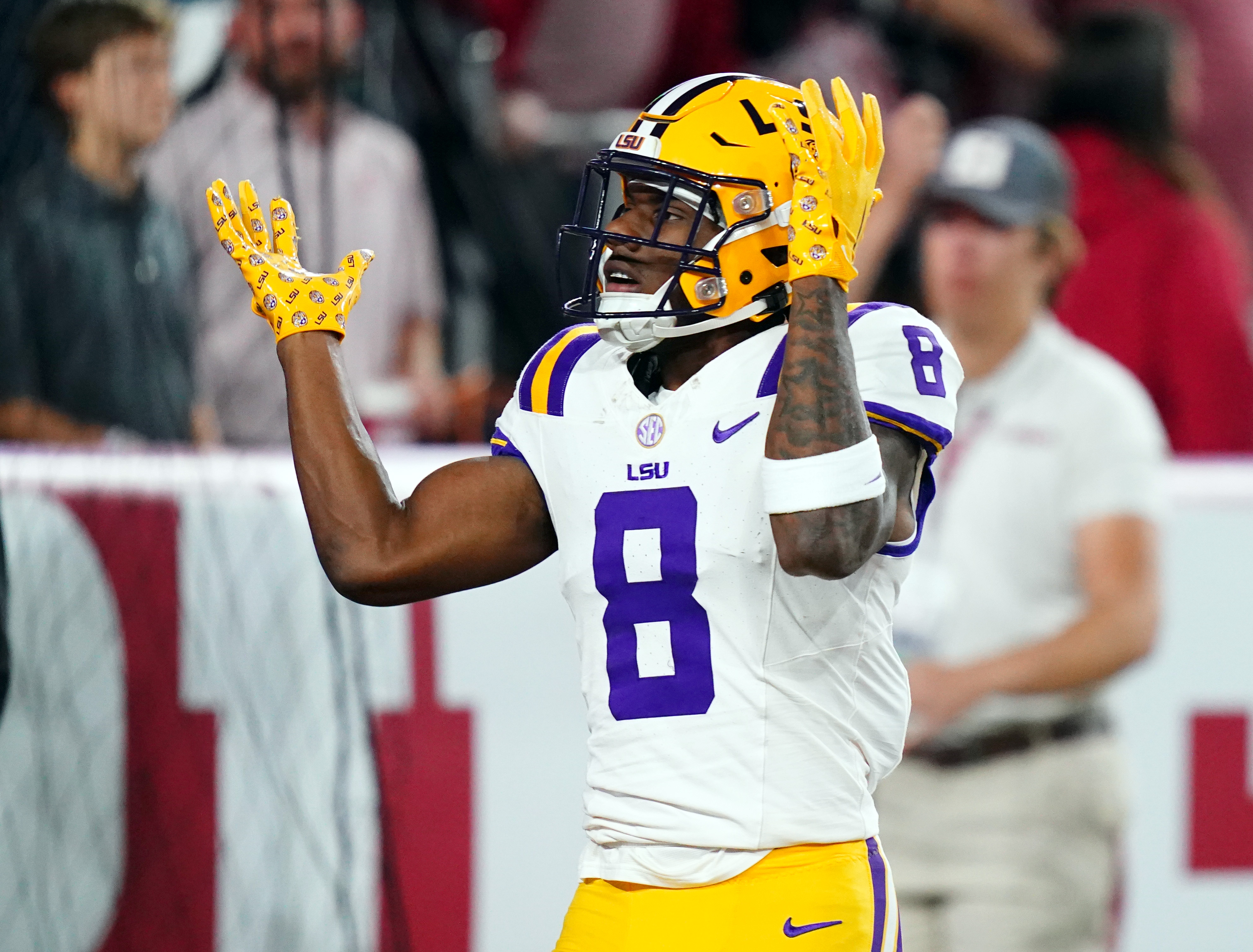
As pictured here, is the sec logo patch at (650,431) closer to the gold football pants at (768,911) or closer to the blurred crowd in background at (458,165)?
the gold football pants at (768,911)

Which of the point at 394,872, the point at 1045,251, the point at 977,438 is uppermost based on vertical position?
the point at 1045,251

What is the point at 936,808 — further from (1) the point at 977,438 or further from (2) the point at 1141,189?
(2) the point at 1141,189

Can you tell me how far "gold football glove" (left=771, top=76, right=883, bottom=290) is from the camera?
6.86ft

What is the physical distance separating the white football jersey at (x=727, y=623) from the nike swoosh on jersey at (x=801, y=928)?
0.28ft

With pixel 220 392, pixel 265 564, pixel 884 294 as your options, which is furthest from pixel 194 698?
pixel 884 294

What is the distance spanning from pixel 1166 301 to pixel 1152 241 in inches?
7.2

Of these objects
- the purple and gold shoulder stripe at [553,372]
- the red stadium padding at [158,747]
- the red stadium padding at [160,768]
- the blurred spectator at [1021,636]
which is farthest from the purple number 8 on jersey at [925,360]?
the red stadium padding at [158,747]

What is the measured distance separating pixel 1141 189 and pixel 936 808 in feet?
6.95

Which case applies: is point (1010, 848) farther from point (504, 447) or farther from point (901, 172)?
point (504, 447)

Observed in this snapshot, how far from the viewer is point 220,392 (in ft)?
14.4

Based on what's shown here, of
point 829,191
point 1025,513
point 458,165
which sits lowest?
point 1025,513

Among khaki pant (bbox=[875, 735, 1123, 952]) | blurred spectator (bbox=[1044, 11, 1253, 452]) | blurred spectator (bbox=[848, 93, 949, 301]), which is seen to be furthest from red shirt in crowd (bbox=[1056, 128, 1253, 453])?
khaki pant (bbox=[875, 735, 1123, 952])

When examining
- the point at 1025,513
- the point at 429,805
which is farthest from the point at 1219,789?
the point at 429,805

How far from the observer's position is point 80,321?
3963mm
